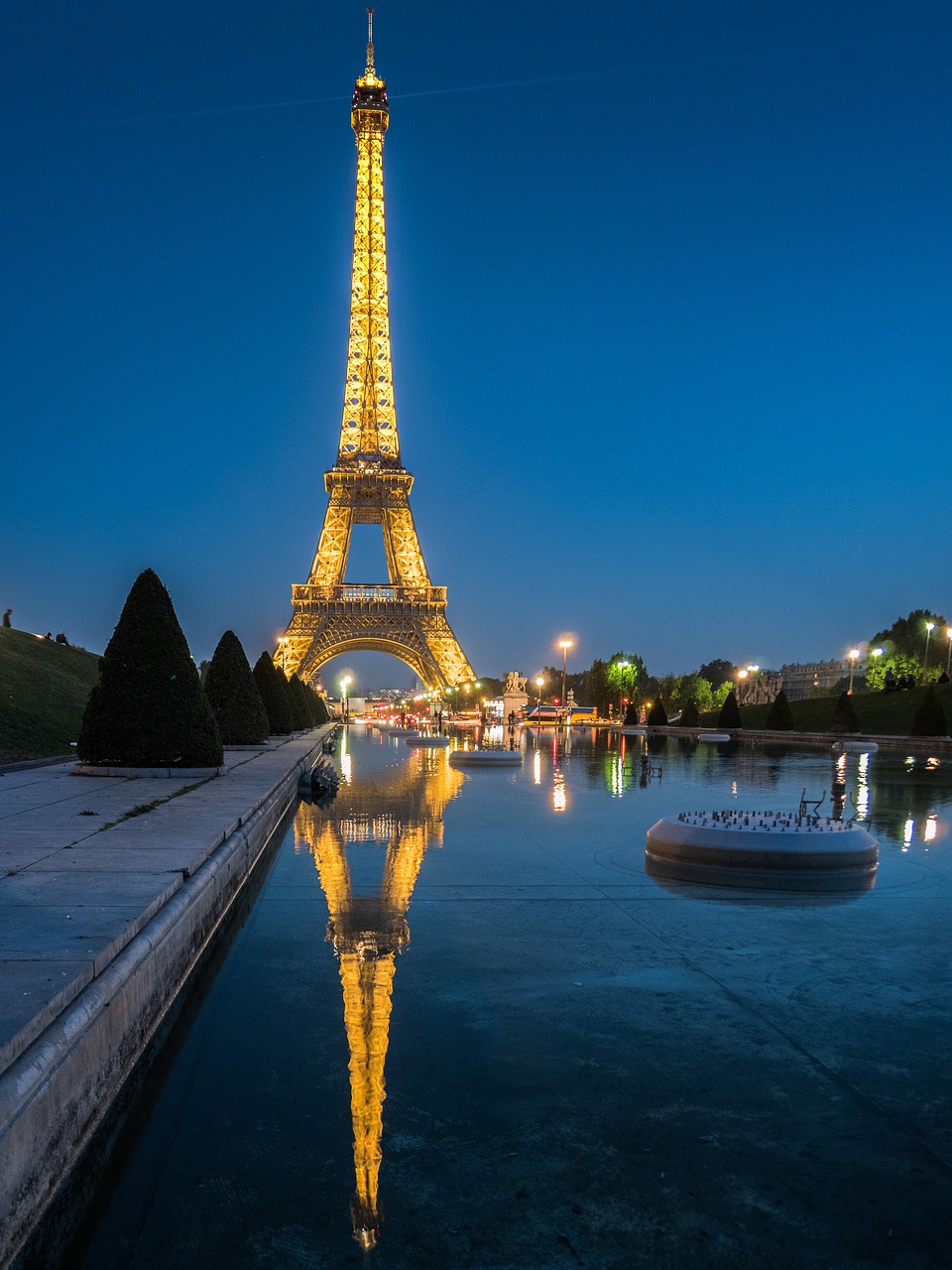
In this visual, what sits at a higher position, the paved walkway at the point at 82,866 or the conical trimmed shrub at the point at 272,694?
the conical trimmed shrub at the point at 272,694

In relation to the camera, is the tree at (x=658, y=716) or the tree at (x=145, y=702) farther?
the tree at (x=658, y=716)

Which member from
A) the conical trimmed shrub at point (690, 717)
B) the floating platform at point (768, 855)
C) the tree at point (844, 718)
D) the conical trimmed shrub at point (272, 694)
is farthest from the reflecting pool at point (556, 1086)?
the conical trimmed shrub at point (690, 717)

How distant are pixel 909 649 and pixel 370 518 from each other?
55.9 metres

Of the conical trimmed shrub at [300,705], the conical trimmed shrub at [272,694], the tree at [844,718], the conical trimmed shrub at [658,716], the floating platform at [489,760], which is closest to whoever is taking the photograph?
the floating platform at [489,760]

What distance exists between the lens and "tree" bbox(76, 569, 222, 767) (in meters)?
15.5

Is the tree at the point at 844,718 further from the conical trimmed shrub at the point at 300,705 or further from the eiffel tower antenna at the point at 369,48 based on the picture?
the eiffel tower antenna at the point at 369,48

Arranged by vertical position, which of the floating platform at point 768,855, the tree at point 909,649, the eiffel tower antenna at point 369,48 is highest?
the eiffel tower antenna at point 369,48

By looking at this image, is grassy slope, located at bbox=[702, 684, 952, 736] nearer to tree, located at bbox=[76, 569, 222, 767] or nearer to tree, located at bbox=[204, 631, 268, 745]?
tree, located at bbox=[204, 631, 268, 745]

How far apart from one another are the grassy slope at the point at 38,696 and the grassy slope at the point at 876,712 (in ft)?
124

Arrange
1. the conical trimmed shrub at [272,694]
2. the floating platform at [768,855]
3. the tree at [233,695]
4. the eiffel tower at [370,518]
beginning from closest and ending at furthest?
the floating platform at [768,855] < the tree at [233,695] < the conical trimmed shrub at [272,694] < the eiffel tower at [370,518]

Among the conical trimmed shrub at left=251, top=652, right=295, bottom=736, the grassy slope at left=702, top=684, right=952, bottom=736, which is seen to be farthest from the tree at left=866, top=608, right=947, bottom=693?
the conical trimmed shrub at left=251, top=652, right=295, bottom=736

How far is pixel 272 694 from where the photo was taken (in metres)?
32.8

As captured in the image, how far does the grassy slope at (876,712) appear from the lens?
168 feet

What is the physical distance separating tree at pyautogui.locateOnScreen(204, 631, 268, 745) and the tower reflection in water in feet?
21.6
